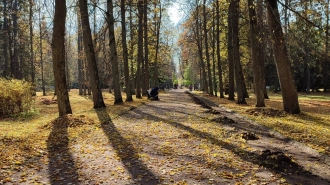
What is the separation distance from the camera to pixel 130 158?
215 inches

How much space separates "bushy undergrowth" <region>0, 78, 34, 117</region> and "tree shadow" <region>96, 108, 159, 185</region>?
5908mm

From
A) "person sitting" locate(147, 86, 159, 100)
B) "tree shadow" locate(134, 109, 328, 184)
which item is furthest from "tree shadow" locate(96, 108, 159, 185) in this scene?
"person sitting" locate(147, 86, 159, 100)

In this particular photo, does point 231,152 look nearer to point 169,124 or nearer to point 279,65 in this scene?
point 169,124

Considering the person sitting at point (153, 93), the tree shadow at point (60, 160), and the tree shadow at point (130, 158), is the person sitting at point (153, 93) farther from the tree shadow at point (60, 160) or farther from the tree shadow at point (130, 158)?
the tree shadow at point (60, 160)

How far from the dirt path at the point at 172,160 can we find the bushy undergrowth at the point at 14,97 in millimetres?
5369

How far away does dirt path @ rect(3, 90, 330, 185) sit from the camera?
4328mm

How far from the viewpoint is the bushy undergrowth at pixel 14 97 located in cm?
1196

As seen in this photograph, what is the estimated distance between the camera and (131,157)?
18.2 feet

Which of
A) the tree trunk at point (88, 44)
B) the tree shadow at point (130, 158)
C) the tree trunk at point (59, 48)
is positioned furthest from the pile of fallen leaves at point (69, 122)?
the tree trunk at point (88, 44)

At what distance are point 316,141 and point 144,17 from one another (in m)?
21.3

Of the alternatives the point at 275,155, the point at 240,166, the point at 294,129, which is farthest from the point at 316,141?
the point at 240,166

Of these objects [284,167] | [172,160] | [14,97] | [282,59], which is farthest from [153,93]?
[284,167]

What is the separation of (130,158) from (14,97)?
9112 mm

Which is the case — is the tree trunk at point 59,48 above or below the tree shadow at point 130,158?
above
